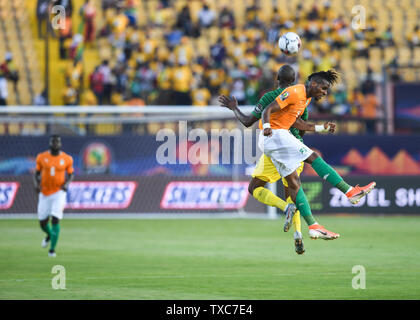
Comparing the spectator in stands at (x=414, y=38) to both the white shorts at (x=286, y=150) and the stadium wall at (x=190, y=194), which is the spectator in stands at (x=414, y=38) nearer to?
the stadium wall at (x=190, y=194)

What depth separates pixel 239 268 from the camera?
15477 millimetres

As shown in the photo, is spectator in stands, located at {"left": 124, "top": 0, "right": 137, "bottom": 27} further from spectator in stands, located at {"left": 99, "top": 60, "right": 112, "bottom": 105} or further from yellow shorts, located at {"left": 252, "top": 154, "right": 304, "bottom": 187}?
yellow shorts, located at {"left": 252, "top": 154, "right": 304, "bottom": 187}

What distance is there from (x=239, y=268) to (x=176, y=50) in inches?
658

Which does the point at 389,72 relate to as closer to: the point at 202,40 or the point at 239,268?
the point at 202,40

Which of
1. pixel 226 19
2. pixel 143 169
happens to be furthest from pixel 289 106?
pixel 226 19

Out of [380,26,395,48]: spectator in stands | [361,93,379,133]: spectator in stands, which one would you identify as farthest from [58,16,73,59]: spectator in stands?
[380,26,395,48]: spectator in stands

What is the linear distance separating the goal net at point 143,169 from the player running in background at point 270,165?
12.3 metres

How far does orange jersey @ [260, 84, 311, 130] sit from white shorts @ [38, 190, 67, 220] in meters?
6.41

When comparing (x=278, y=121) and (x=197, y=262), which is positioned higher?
(x=278, y=121)

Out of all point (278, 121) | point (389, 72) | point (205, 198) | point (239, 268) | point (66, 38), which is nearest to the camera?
point (278, 121)

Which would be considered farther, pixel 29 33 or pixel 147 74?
pixel 29 33

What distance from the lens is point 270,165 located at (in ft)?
42.9

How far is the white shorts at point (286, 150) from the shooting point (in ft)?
41.1

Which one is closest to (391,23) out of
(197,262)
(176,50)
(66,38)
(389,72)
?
(389,72)
